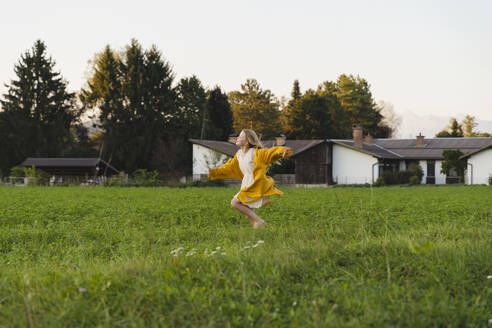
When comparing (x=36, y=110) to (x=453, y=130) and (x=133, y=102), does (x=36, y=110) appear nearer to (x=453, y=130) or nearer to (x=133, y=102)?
(x=133, y=102)

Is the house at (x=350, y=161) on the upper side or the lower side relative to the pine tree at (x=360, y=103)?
lower

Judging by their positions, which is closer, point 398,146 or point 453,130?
point 398,146

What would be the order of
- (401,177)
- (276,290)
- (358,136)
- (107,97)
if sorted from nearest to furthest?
(276,290) < (401,177) < (358,136) < (107,97)

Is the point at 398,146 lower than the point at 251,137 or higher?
higher

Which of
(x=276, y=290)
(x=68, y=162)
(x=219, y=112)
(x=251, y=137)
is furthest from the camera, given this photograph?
(x=219, y=112)

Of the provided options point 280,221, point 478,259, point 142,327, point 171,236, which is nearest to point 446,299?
point 478,259

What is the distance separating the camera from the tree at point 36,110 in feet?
172

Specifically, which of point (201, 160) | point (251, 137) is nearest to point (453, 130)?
point (201, 160)

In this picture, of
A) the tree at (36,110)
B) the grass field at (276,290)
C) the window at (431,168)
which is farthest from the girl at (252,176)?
the tree at (36,110)

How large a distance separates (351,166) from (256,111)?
27.1m

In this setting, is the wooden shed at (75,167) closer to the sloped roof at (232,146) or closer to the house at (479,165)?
the sloped roof at (232,146)

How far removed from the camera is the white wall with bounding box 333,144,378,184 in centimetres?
4441

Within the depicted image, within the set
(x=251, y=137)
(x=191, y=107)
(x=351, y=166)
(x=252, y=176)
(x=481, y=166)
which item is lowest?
(x=252, y=176)

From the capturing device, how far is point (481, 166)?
1693 inches
